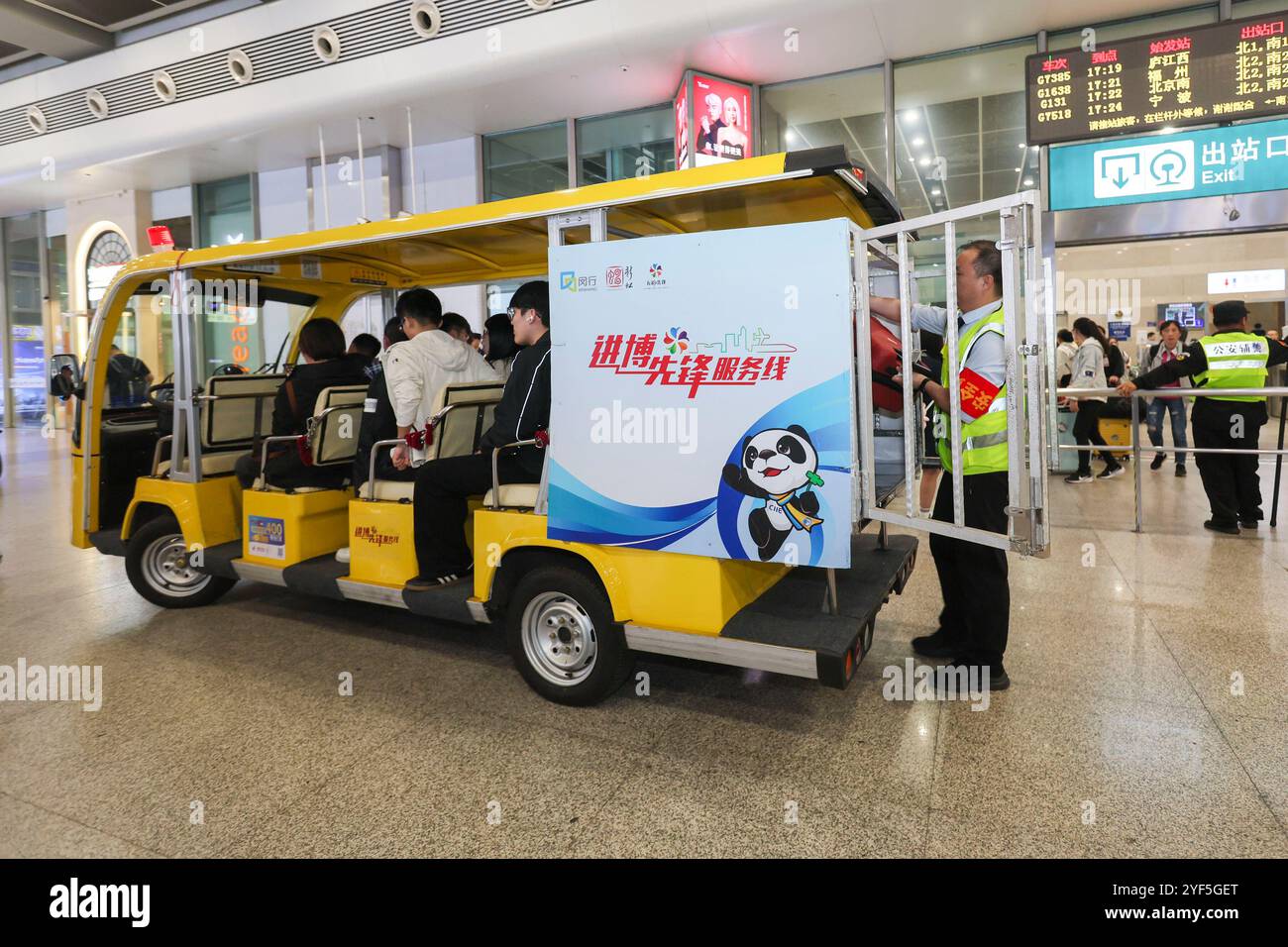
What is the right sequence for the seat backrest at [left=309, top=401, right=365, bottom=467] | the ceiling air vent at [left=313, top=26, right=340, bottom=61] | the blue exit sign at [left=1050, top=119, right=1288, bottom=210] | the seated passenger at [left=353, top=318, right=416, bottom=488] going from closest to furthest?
the seated passenger at [left=353, top=318, right=416, bottom=488] < the seat backrest at [left=309, top=401, right=365, bottom=467] < the blue exit sign at [left=1050, top=119, right=1288, bottom=210] < the ceiling air vent at [left=313, top=26, right=340, bottom=61]

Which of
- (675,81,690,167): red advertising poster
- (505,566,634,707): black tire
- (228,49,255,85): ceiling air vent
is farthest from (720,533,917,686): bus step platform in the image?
(228,49,255,85): ceiling air vent

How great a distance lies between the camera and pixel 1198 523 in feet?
21.4

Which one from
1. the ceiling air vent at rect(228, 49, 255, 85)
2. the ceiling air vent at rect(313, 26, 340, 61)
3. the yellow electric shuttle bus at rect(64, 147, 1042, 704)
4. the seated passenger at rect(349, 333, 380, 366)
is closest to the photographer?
the yellow electric shuttle bus at rect(64, 147, 1042, 704)

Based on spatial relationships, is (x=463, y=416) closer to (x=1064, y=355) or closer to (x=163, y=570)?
(x=163, y=570)

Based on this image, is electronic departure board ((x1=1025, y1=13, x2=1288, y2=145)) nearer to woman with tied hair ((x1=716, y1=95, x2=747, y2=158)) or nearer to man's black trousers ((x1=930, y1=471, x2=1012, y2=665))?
woman with tied hair ((x1=716, y1=95, x2=747, y2=158))

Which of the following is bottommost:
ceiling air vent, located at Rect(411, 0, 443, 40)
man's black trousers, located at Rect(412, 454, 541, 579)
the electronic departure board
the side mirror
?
man's black trousers, located at Rect(412, 454, 541, 579)

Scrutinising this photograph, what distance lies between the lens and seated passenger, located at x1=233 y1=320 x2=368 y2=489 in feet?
14.5

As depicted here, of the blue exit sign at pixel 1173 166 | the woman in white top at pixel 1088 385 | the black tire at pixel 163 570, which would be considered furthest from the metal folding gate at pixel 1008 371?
the woman in white top at pixel 1088 385

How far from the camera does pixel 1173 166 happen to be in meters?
6.55

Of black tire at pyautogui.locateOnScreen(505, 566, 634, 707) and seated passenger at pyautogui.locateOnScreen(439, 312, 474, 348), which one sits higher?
seated passenger at pyautogui.locateOnScreen(439, 312, 474, 348)
